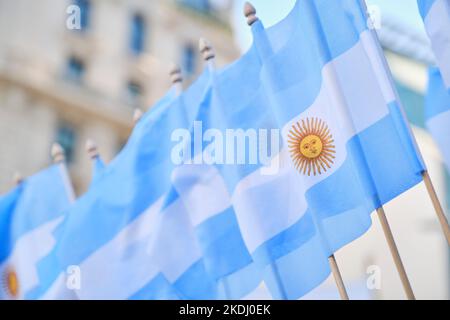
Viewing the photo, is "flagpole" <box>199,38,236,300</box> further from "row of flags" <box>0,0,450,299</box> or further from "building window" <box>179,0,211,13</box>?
"building window" <box>179,0,211,13</box>

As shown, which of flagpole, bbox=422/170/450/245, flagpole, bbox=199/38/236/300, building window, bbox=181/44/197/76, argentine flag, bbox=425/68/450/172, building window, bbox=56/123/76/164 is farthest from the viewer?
building window, bbox=181/44/197/76

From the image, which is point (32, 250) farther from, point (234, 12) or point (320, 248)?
point (234, 12)

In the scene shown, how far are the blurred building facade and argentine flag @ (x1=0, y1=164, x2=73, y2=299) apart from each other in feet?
48.2

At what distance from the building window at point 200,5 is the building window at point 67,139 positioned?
341 inches

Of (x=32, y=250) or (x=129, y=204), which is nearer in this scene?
(x=129, y=204)

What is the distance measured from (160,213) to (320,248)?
2.12 metres

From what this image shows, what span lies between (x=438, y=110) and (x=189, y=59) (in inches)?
1061

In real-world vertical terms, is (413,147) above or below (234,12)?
below

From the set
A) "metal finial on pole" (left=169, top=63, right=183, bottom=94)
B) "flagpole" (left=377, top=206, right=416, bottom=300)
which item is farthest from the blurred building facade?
"flagpole" (left=377, top=206, right=416, bottom=300)

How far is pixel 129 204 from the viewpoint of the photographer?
426 inches

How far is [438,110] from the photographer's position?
9.46 metres

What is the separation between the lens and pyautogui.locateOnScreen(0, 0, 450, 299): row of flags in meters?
7.98
